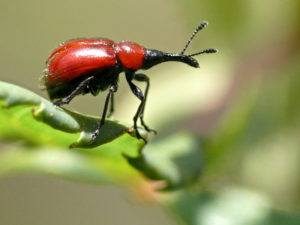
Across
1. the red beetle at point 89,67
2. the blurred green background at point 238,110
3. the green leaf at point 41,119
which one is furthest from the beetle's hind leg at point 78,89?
the blurred green background at point 238,110

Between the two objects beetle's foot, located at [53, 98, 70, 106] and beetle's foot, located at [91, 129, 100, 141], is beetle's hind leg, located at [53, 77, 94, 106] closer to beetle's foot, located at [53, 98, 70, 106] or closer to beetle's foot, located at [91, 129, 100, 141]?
beetle's foot, located at [53, 98, 70, 106]

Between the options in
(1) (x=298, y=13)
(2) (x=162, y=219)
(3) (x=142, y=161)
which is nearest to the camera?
(3) (x=142, y=161)

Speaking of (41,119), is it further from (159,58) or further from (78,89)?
(159,58)

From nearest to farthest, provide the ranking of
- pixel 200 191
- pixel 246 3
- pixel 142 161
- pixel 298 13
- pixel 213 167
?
pixel 142 161 < pixel 200 191 < pixel 213 167 < pixel 298 13 < pixel 246 3

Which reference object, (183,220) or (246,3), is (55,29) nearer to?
(246,3)

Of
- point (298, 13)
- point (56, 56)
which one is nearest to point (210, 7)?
point (298, 13)

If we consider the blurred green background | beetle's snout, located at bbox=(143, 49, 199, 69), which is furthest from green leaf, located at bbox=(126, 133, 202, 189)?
beetle's snout, located at bbox=(143, 49, 199, 69)

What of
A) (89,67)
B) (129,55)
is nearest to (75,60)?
(89,67)
